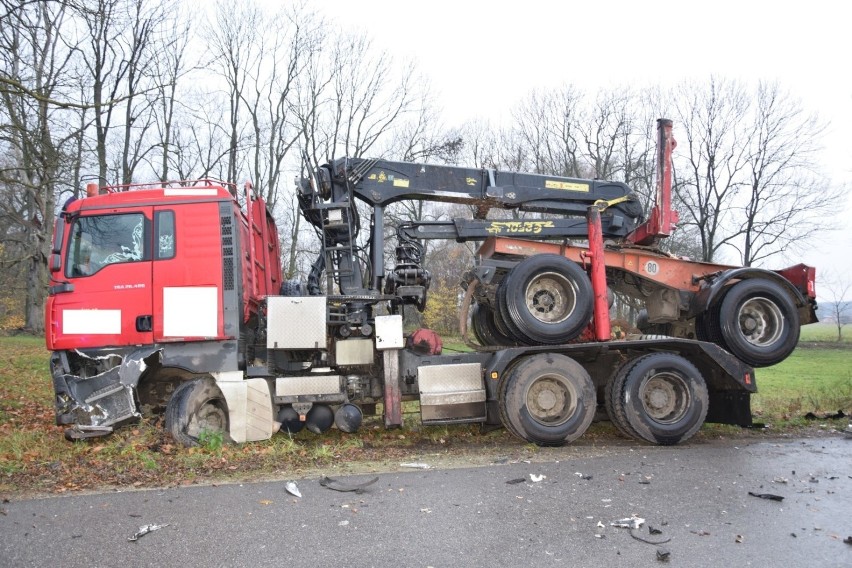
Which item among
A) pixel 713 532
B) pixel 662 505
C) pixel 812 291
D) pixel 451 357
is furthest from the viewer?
Result: pixel 812 291

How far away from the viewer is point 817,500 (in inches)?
198

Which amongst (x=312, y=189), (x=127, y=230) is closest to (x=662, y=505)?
(x=312, y=189)

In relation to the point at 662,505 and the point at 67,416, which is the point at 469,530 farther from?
the point at 67,416

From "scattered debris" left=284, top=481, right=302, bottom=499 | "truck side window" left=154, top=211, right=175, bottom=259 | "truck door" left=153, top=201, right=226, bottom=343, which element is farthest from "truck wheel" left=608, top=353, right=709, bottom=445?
"truck side window" left=154, top=211, right=175, bottom=259

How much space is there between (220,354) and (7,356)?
12447 mm

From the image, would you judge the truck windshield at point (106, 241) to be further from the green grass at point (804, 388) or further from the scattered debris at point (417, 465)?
the green grass at point (804, 388)

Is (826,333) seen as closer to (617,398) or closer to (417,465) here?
(617,398)

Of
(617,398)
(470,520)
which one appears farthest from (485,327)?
(470,520)

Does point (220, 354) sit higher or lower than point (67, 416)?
higher

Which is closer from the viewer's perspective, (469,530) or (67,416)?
(469,530)

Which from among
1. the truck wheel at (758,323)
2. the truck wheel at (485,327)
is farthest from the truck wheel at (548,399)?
the truck wheel at (758,323)

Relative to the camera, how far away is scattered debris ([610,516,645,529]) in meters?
4.34

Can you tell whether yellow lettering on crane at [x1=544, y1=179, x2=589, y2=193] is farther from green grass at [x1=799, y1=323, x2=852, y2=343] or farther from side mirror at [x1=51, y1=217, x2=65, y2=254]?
green grass at [x1=799, y1=323, x2=852, y2=343]

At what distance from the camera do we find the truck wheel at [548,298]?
7.31 meters
